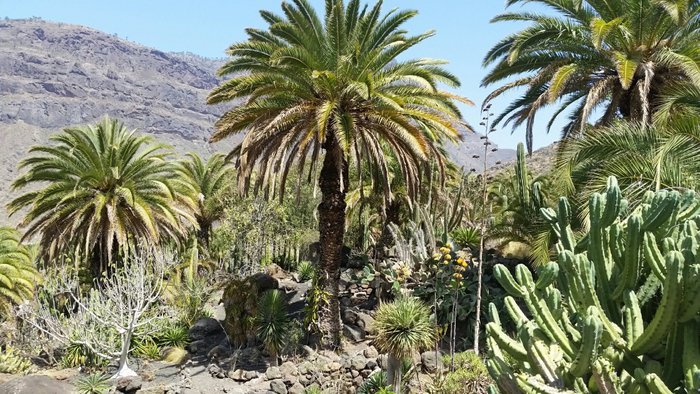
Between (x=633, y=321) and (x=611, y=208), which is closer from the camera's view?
(x=633, y=321)

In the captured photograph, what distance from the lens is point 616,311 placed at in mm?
4934

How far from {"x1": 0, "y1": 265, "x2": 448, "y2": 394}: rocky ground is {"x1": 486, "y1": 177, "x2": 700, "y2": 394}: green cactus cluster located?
22.9 ft

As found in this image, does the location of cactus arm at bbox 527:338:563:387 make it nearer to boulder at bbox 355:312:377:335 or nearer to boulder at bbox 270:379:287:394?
boulder at bbox 270:379:287:394

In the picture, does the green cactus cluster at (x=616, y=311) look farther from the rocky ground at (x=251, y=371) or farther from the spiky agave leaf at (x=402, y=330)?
the rocky ground at (x=251, y=371)

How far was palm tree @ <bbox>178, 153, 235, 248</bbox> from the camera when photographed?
2470 centimetres

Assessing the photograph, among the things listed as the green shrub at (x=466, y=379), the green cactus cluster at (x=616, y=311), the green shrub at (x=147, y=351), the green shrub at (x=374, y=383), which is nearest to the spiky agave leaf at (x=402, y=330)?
the green shrub at (x=466, y=379)

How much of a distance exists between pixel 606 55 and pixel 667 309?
908 cm

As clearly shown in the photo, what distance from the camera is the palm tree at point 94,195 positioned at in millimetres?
15094

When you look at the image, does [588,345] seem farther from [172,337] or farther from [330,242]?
[172,337]

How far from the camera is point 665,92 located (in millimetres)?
11359

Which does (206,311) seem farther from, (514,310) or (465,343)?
(514,310)

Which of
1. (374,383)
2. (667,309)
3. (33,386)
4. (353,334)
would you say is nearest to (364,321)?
(353,334)

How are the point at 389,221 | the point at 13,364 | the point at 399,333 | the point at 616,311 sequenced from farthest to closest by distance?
the point at 389,221 < the point at 13,364 < the point at 399,333 < the point at 616,311

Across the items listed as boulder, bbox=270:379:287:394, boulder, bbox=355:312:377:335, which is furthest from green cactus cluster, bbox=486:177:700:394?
boulder, bbox=355:312:377:335
